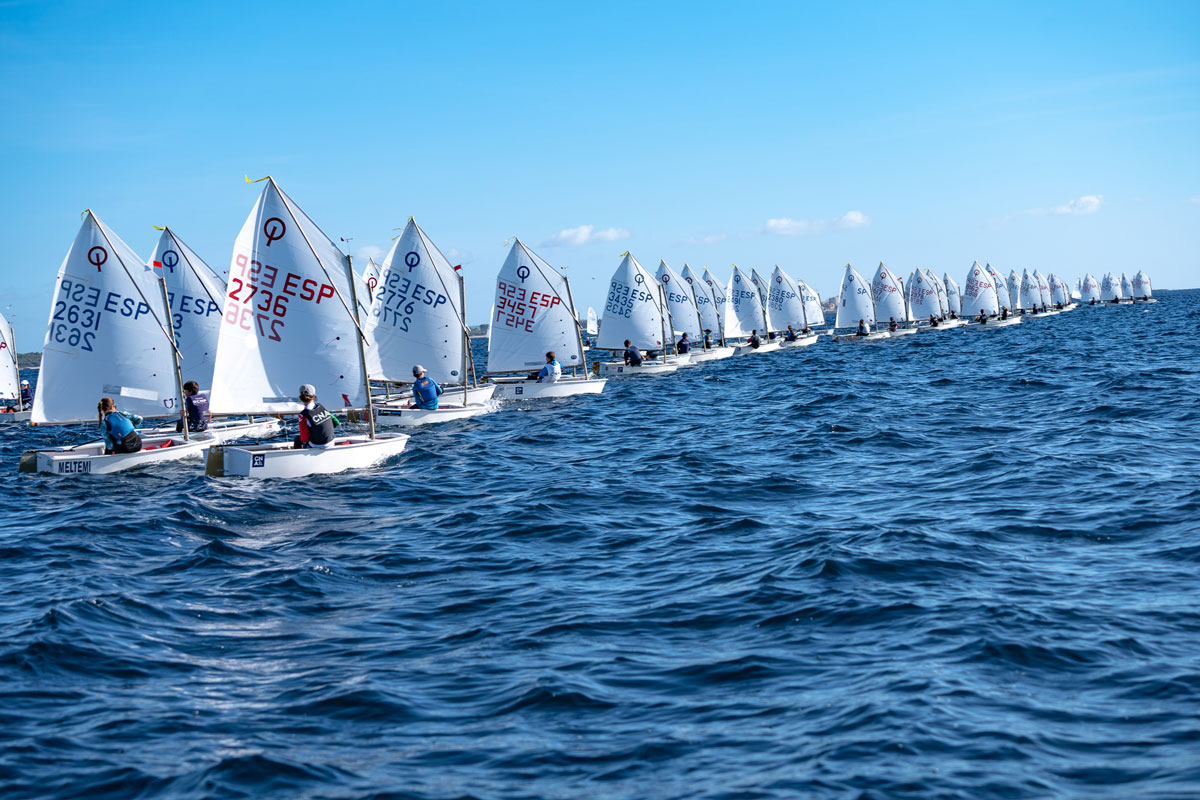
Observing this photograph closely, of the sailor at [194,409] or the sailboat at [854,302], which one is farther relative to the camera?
the sailboat at [854,302]

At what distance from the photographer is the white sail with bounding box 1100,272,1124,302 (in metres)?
164

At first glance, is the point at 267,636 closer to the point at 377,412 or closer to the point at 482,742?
the point at 482,742

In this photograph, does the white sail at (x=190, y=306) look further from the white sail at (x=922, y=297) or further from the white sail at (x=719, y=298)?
the white sail at (x=922, y=297)

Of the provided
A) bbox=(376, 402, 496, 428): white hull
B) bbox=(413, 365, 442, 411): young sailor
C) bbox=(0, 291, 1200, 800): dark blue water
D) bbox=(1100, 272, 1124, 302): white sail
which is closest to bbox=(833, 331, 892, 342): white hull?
bbox=(376, 402, 496, 428): white hull

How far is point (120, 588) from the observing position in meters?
13.3

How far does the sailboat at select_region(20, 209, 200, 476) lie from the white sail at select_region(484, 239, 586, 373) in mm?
16840

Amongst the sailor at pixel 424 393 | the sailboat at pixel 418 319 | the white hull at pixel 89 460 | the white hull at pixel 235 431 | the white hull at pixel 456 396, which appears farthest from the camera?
the white hull at pixel 456 396

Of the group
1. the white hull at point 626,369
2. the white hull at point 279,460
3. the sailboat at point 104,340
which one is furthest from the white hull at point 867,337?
the white hull at point 279,460

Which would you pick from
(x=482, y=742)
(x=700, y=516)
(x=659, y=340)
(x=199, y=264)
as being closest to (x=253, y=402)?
(x=199, y=264)

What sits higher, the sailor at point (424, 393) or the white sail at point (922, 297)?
the white sail at point (922, 297)

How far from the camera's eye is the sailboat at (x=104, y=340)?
25219 mm

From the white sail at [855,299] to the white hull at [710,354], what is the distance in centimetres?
2120

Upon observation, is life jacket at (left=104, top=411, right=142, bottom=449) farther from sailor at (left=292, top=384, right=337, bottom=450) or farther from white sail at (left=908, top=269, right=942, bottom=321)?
white sail at (left=908, top=269, right=942, bottom=321)

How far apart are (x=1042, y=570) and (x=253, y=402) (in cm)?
1899
